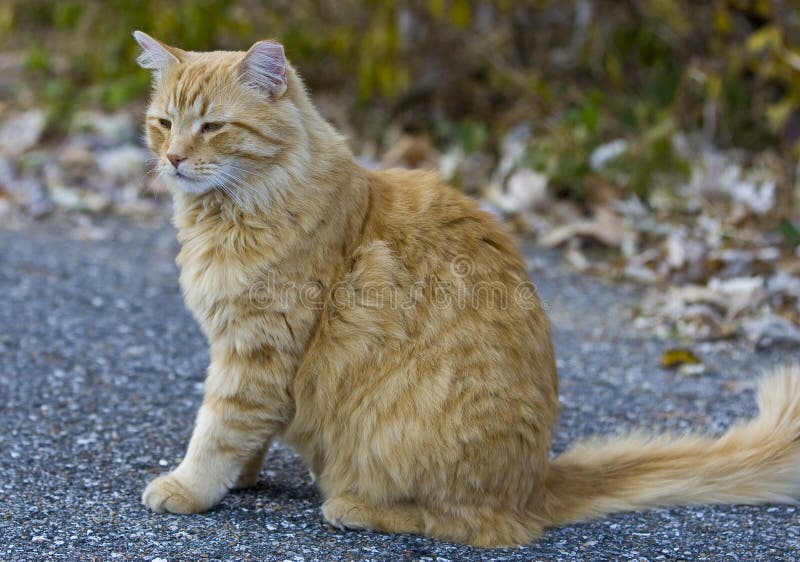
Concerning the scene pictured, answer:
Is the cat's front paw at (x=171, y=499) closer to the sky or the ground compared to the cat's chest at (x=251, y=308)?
closer to the ground

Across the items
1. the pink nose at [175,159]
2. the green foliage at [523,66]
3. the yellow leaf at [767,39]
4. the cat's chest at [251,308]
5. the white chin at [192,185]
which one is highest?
the yellow leaf at [767,39]

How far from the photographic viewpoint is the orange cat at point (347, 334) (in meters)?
3.01

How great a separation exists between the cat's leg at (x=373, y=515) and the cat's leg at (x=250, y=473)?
12.9 inches

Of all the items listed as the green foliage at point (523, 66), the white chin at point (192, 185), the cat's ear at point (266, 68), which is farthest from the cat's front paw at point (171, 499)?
the green foliage at point (523, 66)

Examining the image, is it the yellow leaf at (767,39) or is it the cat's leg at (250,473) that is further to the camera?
the yellow leaf at (767,39)

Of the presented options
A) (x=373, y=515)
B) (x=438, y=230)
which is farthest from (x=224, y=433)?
(x=438, y=230)

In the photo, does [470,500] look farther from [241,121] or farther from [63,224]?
[63,224]

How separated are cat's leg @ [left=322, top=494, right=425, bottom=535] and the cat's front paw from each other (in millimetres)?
399

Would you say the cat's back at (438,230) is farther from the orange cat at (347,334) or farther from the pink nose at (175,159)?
the pink nose at (175,159)

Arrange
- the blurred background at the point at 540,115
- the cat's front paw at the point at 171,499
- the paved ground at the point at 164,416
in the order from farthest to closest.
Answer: the blurred background at the point at 540,115 → the cat's front paw at the point at 171,499 → the paved ground at the point at 164,416

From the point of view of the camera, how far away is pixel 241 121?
3090 millimetres

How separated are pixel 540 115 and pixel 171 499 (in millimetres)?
5123

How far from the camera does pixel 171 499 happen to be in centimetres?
306

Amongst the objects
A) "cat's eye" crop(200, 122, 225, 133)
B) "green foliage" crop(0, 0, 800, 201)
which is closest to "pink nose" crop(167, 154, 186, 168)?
"cat's eye" crop(200, 122, 225, 133)
